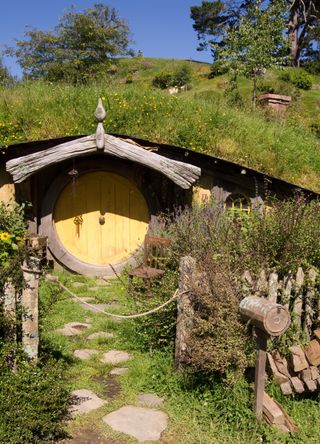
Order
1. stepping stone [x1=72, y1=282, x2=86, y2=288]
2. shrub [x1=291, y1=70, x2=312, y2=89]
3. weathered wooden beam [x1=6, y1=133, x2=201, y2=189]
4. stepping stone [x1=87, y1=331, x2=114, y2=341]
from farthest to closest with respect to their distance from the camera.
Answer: shrub [x1=291, y1=70, x2=312, y2=89]
stepping stone [x1=72, y1=282, x2=86, y2=288]
weathered wooden beam [x1=6, y1=133, x2=201, y2=189]
stepping stone [x1=87, y1=331, x2=114, y2=341]

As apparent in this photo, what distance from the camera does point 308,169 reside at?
35.3 ft

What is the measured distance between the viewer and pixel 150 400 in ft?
13.6

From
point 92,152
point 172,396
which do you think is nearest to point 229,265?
point 172,396

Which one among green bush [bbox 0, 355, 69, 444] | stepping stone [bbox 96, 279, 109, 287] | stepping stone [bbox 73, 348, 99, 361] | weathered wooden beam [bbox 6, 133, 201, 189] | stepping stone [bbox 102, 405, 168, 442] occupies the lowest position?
stepping stone [bbox 96, 279, 109, 287]

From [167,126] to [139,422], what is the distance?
26.2 ft

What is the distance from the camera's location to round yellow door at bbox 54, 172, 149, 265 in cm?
934

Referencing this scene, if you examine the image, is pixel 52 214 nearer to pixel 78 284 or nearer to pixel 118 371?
pixel 78 284

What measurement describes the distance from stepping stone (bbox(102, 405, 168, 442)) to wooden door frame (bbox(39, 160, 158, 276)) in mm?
5212

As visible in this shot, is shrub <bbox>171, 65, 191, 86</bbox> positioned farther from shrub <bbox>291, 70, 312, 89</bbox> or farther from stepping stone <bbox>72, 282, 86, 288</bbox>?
stepping stone <bbox>72, 282, 86, 288</bbox>

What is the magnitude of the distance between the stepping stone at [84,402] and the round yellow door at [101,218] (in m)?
5.29

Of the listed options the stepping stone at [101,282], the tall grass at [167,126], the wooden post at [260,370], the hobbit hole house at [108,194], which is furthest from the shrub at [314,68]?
the wooden post at [260,370]

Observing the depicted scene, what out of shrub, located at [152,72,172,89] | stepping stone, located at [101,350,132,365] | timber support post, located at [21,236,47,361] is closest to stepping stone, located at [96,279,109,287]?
stepping stone, located at [101,350,132,365]

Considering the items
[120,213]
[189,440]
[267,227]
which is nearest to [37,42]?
[120,213]

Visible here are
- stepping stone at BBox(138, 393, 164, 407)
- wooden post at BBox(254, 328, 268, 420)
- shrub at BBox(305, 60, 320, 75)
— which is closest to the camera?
wooden post at BBox(254, 328, 268, 420)
